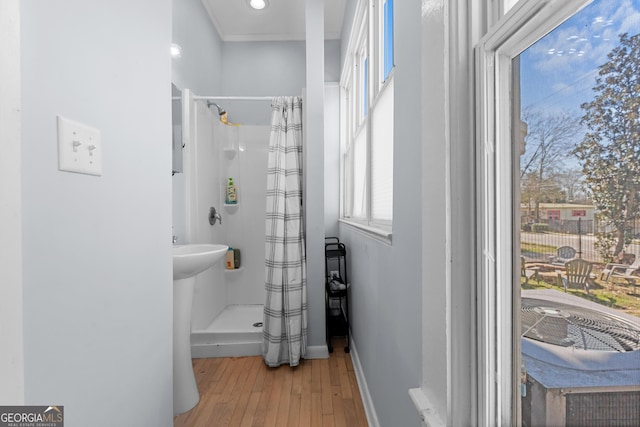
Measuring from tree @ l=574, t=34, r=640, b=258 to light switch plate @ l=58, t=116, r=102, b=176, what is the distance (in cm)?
93

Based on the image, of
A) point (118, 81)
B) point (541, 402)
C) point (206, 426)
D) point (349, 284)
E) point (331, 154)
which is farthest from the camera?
point (331, 154)

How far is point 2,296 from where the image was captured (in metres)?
0.52

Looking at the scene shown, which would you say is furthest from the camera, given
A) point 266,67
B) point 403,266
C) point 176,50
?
point 266,67

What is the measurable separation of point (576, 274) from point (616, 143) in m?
0.16

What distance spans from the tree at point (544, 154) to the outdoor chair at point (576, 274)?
9 cm

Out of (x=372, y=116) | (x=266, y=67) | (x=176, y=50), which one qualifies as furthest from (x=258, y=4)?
(x=372, y=116)

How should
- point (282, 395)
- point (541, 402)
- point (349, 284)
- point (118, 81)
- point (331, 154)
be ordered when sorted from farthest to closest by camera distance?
point (331, 154)
point (349, 284)
point (282, 395)
point (118, 81)
point (541, 402)

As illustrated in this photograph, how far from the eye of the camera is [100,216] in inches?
29.7

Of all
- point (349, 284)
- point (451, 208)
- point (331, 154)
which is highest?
point (331, 154)

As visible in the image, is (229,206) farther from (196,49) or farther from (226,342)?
(196,49)

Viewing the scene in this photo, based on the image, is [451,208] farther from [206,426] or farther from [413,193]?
[206,426]

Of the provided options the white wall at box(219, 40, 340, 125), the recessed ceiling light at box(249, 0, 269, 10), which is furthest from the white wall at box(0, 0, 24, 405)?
the white wall at box(219, 40, 340, 125)

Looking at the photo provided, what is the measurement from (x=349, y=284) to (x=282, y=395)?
94 cm

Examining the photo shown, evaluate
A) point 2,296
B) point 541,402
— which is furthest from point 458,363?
point 2,296
